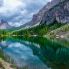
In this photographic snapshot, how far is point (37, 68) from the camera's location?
56656mm

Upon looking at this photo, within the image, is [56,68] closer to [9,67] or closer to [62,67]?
[62,67]

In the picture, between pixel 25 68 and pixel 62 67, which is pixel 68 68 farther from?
pixel 25 68

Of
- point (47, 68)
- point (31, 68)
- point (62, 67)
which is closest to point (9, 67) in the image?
point (31, 68)

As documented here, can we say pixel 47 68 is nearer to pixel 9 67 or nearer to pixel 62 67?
pixel 62 67

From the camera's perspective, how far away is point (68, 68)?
5569 cm

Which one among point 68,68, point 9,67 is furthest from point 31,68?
point 68,68

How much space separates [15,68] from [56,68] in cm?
1007

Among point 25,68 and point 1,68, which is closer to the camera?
point 1,68

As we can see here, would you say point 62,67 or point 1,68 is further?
point 62,67

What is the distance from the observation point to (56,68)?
56.8 metres

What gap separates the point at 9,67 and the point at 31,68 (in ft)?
17.6

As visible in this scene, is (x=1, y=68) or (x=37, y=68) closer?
(x=1, y=68)

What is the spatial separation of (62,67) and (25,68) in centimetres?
959

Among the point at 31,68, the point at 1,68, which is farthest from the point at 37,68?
the point at 1,68
